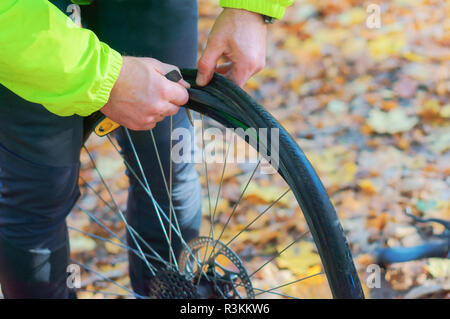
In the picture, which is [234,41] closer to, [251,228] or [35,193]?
[35,193]

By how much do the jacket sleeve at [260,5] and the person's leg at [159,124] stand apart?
193 millimetres

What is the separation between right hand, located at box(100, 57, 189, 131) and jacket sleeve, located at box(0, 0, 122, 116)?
0.03 m

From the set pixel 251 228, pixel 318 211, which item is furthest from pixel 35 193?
pixel 251 228

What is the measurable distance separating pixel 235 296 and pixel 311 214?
0.44 m

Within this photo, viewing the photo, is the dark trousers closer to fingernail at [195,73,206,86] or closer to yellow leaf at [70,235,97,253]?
fingernail at [195,73,206,86]

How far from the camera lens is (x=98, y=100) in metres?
0.94

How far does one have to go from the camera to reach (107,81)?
0.93m

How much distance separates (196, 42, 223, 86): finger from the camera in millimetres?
1046

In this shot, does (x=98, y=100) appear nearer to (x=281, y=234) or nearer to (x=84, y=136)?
(x=84, y=136)

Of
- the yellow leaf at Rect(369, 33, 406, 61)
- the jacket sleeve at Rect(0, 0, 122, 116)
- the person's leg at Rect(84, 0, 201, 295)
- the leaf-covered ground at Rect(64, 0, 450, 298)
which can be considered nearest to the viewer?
the jacket sleeve at Rect(0, 0, 122, 116)

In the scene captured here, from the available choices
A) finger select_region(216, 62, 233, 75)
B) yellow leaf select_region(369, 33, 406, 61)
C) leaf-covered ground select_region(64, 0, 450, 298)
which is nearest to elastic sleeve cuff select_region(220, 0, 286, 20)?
finger select_region(216, 62, 233, 75)

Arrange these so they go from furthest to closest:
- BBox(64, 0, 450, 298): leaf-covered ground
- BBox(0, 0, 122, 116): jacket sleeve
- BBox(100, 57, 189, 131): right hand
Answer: BBox(64, 0, 450, 298): leaf-covered ground
BBox(100, 57, 189, 131): right hand
BBox(0, 0, 122, 116): jacket sleeve

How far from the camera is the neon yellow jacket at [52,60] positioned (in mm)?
863
